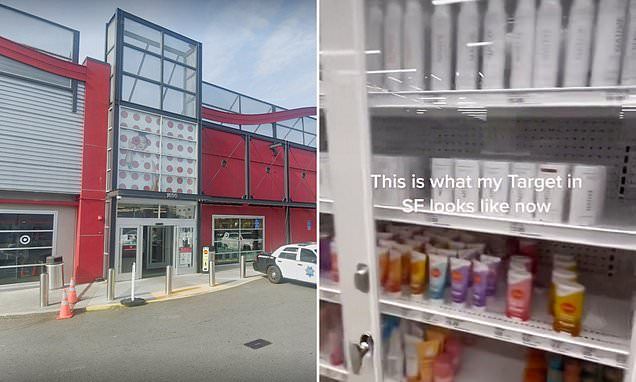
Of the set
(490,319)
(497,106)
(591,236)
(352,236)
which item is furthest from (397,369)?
(497,106)

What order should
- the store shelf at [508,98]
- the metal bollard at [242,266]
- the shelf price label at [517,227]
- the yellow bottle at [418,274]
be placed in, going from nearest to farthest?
→ the store shelf at [508,98] → the shelf price label at [517,227] → the yellow bottle at [418,274] → the metal bollard at [242,266]

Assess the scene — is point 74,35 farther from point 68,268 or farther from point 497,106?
point 497,106

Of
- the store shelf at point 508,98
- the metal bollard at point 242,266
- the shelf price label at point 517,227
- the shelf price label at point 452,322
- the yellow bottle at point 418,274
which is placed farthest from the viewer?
the metal bollard at point 242,266

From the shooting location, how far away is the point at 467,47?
106cm

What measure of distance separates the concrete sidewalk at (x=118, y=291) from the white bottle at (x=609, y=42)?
119 centimetres

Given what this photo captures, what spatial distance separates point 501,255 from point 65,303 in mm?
1505

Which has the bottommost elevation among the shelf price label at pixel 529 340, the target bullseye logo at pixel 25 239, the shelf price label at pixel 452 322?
the shelf price label at pixel 529 340

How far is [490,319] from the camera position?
108 cm

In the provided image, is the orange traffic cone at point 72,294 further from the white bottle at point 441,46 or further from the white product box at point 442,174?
the white bottle at point 441,46

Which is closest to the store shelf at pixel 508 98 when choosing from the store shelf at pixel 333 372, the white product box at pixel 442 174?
the white product box at pixel 442 174

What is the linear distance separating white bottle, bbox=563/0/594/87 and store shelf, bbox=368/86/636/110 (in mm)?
54

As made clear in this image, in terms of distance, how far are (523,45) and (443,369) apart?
105 cm

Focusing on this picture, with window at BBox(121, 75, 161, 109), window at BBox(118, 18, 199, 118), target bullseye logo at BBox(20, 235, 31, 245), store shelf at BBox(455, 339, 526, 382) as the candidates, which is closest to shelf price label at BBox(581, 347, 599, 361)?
store shelf at BBox(455, 339, 526, 382)

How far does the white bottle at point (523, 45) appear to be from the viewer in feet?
3.22
